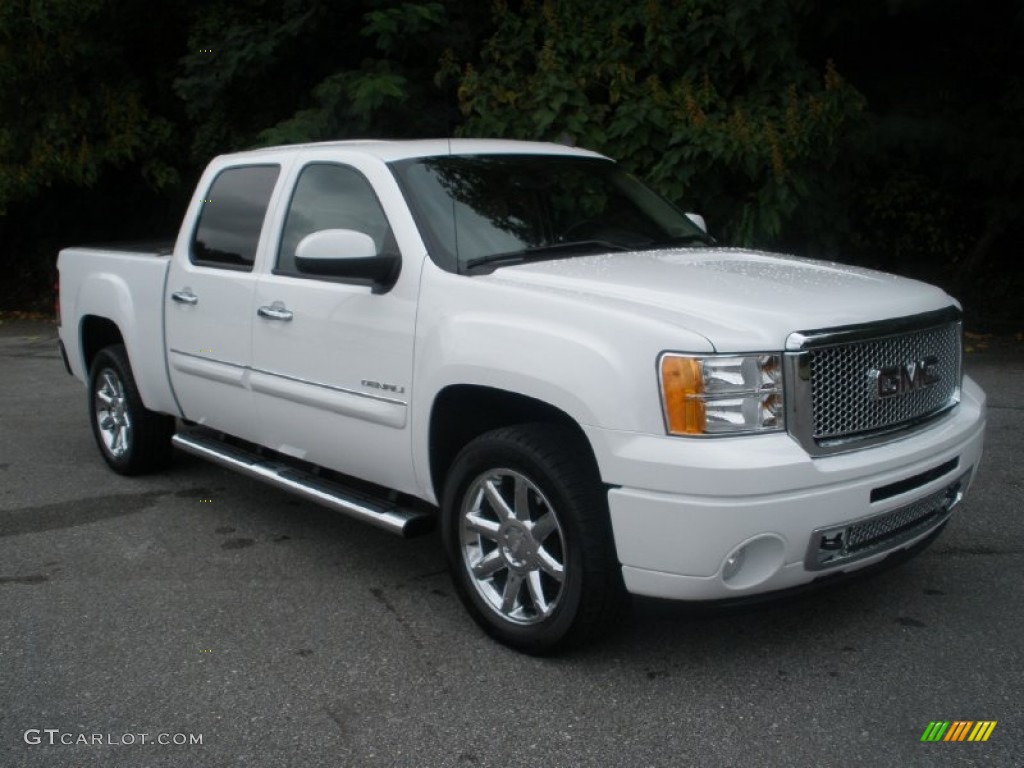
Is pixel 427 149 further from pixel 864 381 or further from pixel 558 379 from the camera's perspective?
pixel 864 381

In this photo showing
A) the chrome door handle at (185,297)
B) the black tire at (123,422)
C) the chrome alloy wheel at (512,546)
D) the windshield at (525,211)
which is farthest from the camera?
the black tire at (123,422)

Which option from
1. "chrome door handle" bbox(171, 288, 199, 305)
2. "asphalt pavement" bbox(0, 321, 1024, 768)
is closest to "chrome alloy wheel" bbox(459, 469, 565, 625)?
"asphalt pavement" bbox(0, 321, 1024, 768)

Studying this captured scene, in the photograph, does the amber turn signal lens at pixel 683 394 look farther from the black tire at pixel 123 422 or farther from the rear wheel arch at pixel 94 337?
the rear wheel arch at pixel 94 337

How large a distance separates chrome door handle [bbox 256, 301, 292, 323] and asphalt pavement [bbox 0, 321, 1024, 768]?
1108mm

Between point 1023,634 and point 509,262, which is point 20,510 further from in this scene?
point 1023,634

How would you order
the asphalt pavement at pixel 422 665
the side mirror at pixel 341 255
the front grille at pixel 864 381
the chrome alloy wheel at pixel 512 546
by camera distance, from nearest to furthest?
the asphalt pavement at pixel 422 665, the front grille at pixel 864 381, the chrome alloy wheel at pixel 512 546, the side mirror at pixel 341 255

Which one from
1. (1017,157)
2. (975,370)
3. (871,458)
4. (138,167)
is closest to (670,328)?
(871,458)

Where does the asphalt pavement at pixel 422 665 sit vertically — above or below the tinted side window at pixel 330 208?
below

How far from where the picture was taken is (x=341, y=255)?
4.32 meters

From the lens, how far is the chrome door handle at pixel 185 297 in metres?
5.63

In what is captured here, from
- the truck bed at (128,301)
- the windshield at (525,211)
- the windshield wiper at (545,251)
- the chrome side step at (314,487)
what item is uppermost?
the windshield at (525,211)

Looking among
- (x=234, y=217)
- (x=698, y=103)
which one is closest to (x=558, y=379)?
(x=234, y=217)

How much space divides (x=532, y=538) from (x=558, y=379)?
0.60 metres

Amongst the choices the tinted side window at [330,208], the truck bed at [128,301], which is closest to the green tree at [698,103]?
the truck bed at [128,301]
